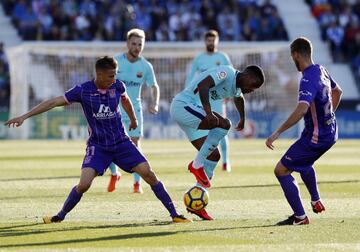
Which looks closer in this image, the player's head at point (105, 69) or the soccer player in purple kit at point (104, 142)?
the player's head at point (105, 69)

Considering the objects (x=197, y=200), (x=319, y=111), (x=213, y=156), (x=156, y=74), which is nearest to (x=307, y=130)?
(x=319, y=111)

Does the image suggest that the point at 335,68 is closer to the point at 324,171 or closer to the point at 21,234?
the point at 324,171

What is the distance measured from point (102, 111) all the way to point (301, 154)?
2.09 m

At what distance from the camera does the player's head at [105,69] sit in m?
9.96

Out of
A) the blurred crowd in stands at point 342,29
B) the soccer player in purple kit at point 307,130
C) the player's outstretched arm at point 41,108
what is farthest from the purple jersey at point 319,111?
the blurred crowd in stands at point 342,29

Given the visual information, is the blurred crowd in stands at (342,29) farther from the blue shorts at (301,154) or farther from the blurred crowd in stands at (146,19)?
the blue shorts at (301,154)

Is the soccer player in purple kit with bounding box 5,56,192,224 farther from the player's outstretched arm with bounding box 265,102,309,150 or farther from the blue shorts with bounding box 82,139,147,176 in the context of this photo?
the player's outstretched arm with bounding box 265,102,309,150

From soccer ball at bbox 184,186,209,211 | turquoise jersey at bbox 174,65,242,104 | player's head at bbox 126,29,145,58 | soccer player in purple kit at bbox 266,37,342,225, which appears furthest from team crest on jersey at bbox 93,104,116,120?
player's head at bbox 126,29,145,58

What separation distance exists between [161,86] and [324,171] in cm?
1478

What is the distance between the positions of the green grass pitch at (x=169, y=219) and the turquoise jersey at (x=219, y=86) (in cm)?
132

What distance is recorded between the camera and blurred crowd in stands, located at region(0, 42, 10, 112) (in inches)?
1328

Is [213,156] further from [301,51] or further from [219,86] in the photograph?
[301,51]

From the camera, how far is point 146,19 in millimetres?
37281

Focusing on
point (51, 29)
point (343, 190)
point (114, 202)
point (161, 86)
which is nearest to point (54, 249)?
point (114, 202)
